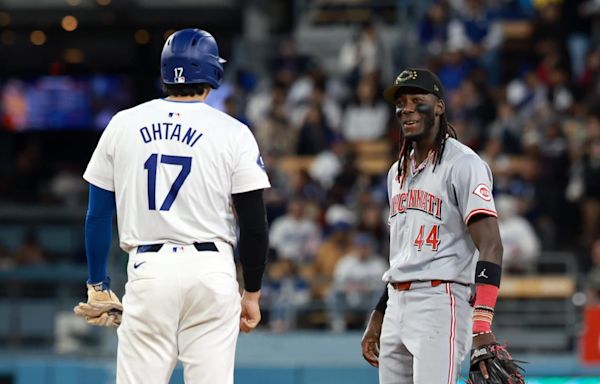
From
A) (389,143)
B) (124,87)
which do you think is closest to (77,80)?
(124,87)

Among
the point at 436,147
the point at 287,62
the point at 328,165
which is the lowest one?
the point at 328,165

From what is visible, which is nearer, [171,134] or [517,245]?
[171,134]

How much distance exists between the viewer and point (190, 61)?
5645 millimetres

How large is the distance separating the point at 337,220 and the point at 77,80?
40.2 feet

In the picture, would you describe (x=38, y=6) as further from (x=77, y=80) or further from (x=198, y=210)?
(x=198, y=210)

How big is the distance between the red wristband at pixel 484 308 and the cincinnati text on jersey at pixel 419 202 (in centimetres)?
47

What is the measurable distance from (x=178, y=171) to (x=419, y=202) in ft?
3.73

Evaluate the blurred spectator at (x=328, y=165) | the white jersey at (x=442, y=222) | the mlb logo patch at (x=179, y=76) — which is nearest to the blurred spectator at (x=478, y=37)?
the blurred spectator at (x=328, y=165)

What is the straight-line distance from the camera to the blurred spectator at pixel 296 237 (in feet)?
43.7

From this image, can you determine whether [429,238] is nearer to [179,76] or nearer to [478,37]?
[179,76]

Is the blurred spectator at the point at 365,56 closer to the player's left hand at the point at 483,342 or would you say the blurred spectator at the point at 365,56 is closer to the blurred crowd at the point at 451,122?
the blurred crowd at the point at 451,122

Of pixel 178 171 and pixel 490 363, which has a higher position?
pixel 178 171

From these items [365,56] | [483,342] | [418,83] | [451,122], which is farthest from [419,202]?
[365,56]

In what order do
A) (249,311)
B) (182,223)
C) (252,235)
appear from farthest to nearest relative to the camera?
(249,311)
(252,235)
(182,223)
